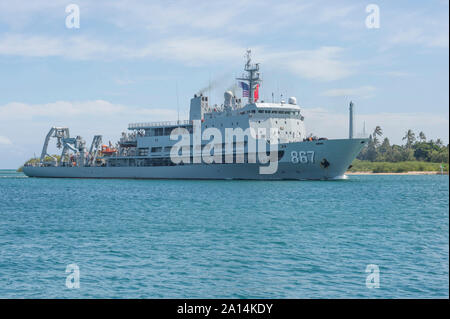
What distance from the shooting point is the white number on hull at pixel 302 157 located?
4962 centimetres

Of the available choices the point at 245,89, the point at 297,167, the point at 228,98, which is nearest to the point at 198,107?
the point at 228,98

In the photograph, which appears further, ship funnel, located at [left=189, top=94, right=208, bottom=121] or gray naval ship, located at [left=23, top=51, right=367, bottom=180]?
ship funnel, located at [left=189, top=94, right=208, bottom=121]

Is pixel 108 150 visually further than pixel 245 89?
Yes

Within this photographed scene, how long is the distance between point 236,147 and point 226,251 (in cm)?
3693

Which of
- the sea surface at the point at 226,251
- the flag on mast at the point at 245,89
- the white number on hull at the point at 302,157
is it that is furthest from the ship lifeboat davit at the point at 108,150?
the sea surface at the point at 226,251

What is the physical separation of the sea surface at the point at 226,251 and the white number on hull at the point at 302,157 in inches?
680

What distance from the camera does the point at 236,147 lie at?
54094 millimetres

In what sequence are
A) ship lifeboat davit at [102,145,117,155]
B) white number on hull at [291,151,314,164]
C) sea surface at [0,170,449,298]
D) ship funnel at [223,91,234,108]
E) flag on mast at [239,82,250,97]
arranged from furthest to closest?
ship lifeboat davit at [102,145,117,155]
ship funnel at [223,91,234,108]
flag on mast at [239,82,250,97]
white number on hull at [291,151,314,164]
sea surface at [0,170,449,298]

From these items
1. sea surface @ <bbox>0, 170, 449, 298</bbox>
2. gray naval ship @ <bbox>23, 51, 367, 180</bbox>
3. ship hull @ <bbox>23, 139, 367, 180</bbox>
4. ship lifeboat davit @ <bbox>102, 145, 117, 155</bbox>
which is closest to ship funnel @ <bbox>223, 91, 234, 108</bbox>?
gray naval ship @ <bbox>23, 51, 367, 180</bbox>

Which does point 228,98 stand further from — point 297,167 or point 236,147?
point 297,167

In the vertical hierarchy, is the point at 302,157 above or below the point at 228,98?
below

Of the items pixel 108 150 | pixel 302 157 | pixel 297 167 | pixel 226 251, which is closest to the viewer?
pixel 226 251

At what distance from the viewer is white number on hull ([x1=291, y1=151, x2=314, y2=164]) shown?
1954 inches

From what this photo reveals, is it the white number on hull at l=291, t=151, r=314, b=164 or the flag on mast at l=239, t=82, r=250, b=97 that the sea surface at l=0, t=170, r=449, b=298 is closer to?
the white number on hull at l=291, t=151, r=314, b=164
